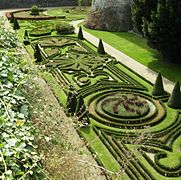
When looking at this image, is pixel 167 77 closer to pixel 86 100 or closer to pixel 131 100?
pixel 131 100

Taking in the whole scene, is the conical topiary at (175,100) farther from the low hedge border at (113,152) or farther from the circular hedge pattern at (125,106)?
the low hedge border at (113,152)

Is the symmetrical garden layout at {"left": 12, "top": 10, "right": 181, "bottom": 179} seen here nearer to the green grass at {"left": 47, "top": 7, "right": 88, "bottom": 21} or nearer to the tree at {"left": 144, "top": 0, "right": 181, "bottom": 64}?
the tree at {"left": 144, "top": 0, "right": 181, "bottom": 64}

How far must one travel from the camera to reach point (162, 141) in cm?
1534

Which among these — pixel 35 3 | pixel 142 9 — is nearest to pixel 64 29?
pixel 142 9

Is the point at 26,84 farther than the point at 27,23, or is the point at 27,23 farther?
the point at 27,23

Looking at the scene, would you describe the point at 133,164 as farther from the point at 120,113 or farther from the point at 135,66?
the point at 135,66

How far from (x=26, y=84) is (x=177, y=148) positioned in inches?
356

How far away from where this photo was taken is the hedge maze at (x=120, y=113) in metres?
13.6

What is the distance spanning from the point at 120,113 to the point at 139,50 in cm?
1424

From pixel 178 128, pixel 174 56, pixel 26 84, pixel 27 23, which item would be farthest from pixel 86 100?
pixel 27 23

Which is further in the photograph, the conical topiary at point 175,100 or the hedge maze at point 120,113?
the conical topiary at point 175,100

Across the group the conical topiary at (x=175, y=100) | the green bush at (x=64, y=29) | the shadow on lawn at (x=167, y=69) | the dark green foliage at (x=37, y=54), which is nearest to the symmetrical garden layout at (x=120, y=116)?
the conical topiary at (x=175, y=100)

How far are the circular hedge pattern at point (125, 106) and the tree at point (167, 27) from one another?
6.34 m

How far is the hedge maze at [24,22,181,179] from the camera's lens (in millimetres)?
13609
